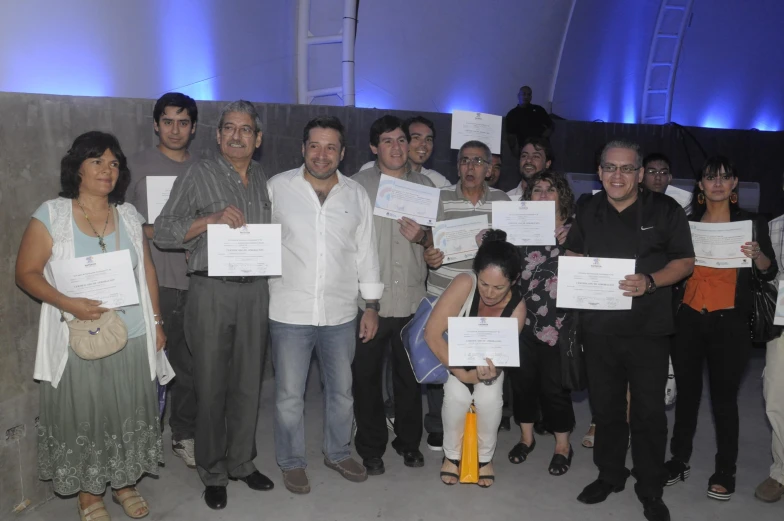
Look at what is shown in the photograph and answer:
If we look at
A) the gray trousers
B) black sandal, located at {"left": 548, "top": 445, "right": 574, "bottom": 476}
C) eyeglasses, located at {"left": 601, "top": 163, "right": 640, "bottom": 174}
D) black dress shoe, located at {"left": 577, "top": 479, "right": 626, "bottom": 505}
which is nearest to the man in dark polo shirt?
eyeglasses, located at {"left": 601, "top": 163, "right": 640, "bottom": 174}

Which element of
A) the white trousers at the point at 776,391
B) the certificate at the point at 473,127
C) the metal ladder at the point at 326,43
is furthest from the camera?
the metal ladder at the point at 326,43

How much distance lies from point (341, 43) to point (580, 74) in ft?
16.7

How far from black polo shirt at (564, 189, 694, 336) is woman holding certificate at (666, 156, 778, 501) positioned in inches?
14.9

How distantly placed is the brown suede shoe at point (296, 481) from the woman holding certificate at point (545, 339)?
4.62ft

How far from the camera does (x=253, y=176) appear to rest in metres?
3.81

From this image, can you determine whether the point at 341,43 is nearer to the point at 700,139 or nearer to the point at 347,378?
the point at 347,378

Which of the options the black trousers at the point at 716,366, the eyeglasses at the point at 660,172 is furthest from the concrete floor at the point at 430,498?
the eyeglasses at the point at 660,172

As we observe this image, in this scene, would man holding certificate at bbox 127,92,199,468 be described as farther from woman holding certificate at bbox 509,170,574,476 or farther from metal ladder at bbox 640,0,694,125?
metal ladder at bbox 640,0,694,125

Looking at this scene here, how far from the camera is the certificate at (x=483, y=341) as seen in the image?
3826 millimetres

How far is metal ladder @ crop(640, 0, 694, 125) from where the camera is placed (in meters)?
11.6

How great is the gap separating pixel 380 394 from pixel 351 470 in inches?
19.6

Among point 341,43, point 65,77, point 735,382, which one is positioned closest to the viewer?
point 735,382

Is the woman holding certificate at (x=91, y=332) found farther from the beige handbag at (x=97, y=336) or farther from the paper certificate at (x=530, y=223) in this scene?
the paper certificate at (x=530, y=223)

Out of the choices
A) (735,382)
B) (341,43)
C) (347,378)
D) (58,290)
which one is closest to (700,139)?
(341,43)
